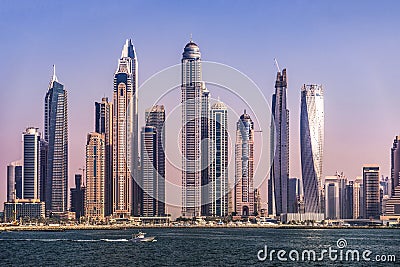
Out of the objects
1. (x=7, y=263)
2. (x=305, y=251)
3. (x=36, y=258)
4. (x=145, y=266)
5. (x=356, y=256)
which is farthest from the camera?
(x=305, y=251)

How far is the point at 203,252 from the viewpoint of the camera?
294ft

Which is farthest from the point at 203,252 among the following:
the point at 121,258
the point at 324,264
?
the point at 324,264

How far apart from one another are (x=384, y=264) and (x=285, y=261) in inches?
338

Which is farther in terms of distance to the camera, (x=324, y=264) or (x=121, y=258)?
(x=121, y=258)

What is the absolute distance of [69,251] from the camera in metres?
91.6

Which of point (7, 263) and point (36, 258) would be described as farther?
point (36, 258)

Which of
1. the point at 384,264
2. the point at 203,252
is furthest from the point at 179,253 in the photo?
the point at 384,264

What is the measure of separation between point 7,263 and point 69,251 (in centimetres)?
1633

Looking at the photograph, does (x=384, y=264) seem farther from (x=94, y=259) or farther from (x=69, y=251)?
(x=69, y=251)

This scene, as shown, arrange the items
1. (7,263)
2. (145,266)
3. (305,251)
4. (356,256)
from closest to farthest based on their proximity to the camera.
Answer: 1. (145,266)
2. (7,263)
3. (356,256)
4. (305,251)

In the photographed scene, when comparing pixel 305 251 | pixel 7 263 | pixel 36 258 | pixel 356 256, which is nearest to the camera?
pixel 7 263

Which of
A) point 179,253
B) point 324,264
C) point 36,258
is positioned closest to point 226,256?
point 179,253

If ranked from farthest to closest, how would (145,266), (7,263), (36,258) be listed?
(36,258) → (7,263) → (145,266)

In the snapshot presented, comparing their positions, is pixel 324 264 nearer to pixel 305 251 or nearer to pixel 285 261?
pixel 285 261
